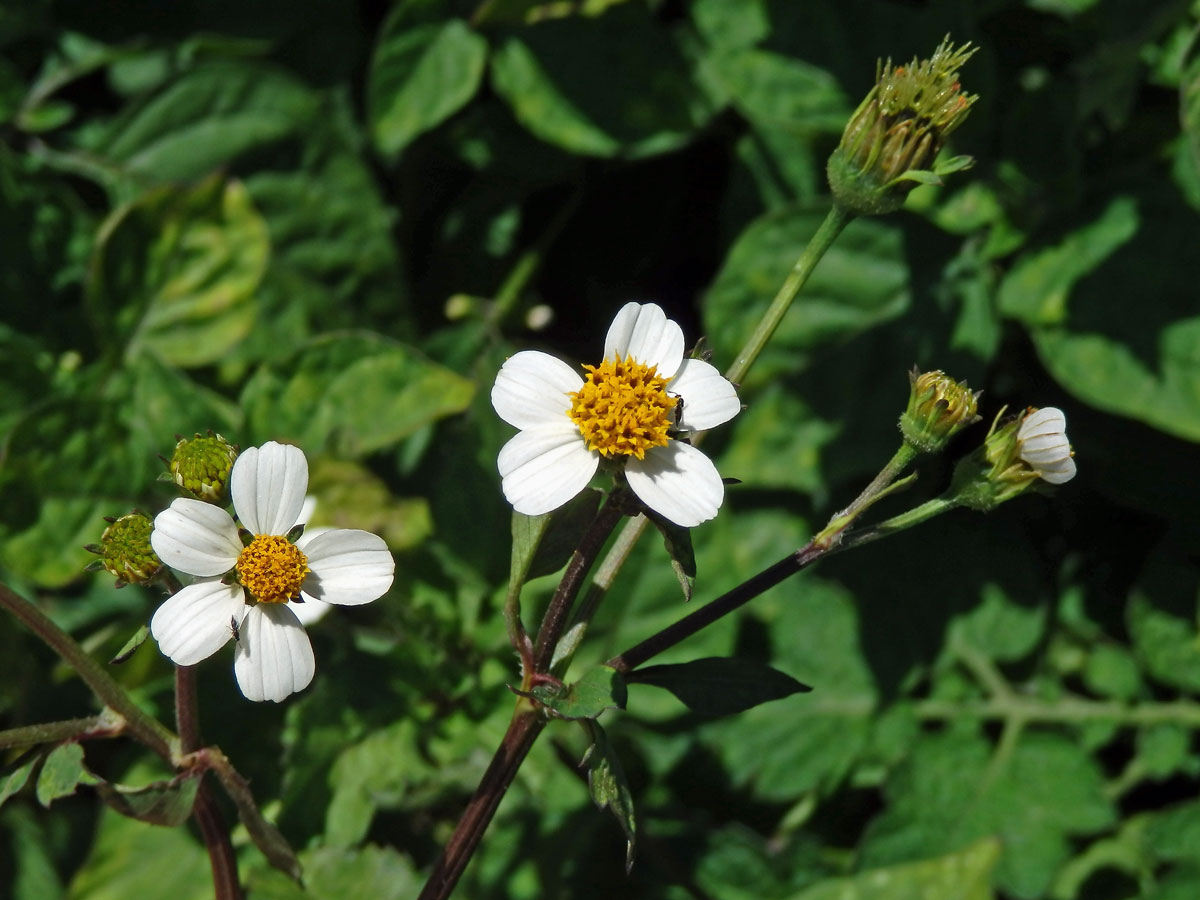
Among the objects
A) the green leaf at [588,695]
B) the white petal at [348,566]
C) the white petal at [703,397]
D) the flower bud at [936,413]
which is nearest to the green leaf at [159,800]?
the white petal at [348,566]

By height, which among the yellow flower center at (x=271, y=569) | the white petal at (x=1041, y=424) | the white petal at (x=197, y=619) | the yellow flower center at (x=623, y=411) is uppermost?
the yellow flower center at (x=623, y=411)

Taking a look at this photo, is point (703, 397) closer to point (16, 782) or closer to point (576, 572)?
point (576, 572)

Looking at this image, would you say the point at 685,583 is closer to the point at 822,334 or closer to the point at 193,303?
the point at 822,334

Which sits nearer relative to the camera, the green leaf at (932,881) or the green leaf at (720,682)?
the green leaf at (720,682)

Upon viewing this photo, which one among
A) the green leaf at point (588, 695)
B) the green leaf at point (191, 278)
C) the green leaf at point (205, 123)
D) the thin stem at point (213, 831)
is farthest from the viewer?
the green leaf at point (205, 123)

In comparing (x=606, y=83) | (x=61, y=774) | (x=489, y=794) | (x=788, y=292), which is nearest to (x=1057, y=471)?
(x=788, y=292)

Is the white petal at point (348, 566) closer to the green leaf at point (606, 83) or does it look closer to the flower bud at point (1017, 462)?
the flower bud at point (1017, 462)
